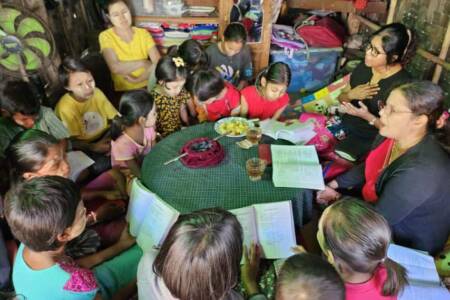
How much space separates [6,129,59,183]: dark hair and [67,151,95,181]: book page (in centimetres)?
45

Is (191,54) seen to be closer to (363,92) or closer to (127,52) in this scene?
(127,52)

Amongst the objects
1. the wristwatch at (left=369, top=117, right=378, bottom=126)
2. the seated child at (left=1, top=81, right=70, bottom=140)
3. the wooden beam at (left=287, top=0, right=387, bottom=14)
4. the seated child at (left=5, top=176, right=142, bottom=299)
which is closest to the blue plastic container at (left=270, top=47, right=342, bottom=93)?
the wooden beam at (left=287, top=0, right=387, bottom=14)

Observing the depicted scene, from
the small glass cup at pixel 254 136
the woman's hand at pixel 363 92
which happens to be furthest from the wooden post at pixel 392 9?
the small glass cup at pixel 254 136

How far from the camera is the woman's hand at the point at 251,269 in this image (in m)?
1.62

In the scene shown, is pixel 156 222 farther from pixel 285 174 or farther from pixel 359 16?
pixel 359 16

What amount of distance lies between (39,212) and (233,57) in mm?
2657

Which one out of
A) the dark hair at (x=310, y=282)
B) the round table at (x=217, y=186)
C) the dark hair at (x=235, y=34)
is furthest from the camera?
the dark hair at (x=235, y=34)

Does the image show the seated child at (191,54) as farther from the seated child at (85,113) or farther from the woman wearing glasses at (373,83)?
the woman wearing glasses at (373,83)

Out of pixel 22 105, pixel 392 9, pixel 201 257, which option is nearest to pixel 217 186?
pixel 201 257

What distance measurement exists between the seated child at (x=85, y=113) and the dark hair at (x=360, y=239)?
191 cm

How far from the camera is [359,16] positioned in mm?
4461

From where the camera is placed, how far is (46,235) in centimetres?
136

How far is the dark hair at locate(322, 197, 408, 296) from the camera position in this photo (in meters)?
1.27

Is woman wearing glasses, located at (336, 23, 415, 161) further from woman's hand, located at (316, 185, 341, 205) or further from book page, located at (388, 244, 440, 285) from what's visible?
book page, located at (388, 244, 440, 285)
